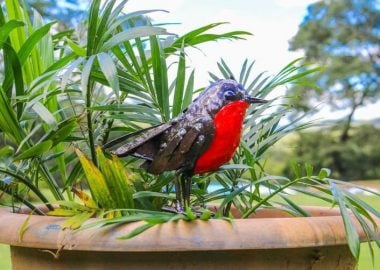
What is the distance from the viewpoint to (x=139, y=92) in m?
1.05

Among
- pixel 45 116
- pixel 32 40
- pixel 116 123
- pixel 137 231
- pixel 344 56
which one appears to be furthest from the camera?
pixel 344 56

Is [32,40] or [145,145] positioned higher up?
[32,40]

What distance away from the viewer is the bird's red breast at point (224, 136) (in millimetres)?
867

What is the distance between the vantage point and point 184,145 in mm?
868

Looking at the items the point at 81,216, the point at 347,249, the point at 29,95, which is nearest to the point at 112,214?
the point at 81,216

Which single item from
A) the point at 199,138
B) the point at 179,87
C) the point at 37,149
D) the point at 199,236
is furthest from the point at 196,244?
the point at 179,87

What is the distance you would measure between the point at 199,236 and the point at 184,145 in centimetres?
16

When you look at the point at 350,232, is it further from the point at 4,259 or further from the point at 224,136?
the point at 4,259

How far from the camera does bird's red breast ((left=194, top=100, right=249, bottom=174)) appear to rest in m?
0.87

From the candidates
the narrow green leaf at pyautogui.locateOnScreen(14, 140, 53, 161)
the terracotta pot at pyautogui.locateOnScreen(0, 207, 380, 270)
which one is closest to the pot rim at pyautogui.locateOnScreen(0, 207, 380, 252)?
the terracotta pot at pyautogui.locateOnScreen(0, 207, 380, 270)

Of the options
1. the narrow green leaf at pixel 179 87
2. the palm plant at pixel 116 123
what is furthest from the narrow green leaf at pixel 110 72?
the narrow green leaf at pixel 179 87

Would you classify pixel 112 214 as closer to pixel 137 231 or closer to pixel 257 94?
pixel 137 231

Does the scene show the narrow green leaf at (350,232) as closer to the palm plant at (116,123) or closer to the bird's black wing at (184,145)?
the palm plant at (116,123)

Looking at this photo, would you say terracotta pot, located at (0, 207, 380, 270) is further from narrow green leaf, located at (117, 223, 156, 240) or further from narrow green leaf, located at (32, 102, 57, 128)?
narrow green leaf, located at (32, 102, 57, 128)
